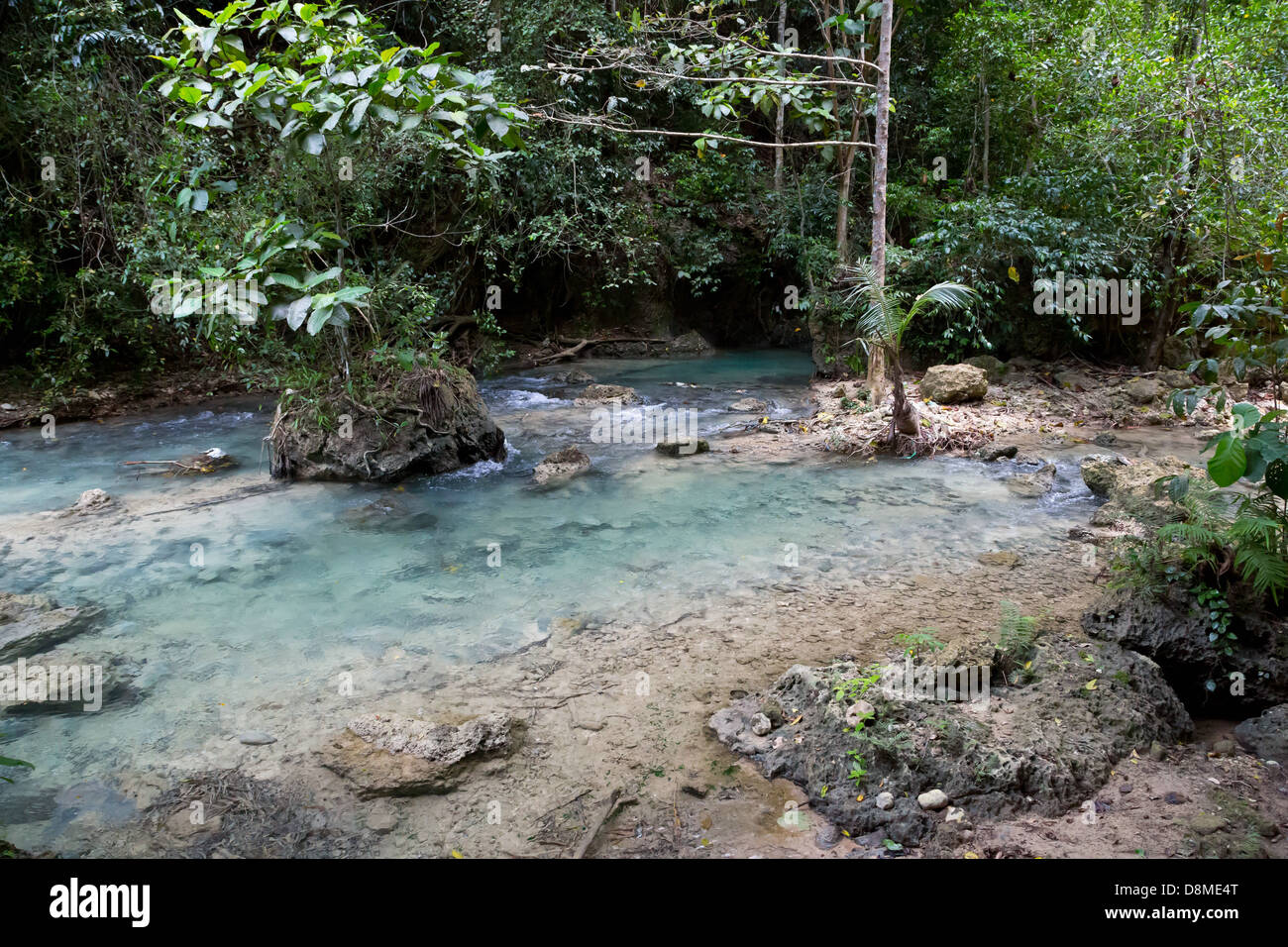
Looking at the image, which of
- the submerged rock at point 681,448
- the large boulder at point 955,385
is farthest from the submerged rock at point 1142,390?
the submerged rock at point 681,448

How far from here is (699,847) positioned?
293 centimetres

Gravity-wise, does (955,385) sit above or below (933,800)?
above

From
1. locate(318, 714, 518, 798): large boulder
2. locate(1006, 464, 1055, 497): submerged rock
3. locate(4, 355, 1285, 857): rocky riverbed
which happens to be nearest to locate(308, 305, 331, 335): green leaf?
locate(4, 355, 1285, 857): rocky riverbed

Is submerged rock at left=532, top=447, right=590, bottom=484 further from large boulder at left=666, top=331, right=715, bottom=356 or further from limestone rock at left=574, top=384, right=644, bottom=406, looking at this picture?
large boulder at left=666, top=331, right=715, bottom=356

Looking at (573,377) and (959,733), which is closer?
(959,733)

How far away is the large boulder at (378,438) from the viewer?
7.98 metres

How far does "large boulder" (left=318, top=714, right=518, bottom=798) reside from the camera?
3.36 metres

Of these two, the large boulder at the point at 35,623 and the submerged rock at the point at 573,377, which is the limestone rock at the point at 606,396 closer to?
the submerged rock at the point at 573,377

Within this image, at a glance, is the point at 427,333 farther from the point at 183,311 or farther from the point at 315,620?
the point at 315,620

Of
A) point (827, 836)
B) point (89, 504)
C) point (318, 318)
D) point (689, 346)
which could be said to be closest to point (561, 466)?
point (318, 318)

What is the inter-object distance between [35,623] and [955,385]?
30.1 feet

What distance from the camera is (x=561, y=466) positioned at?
8117 mm

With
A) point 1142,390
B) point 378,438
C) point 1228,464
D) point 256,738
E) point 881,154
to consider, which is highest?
point 881,154

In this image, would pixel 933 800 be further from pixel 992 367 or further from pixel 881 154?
pixel 992 367
